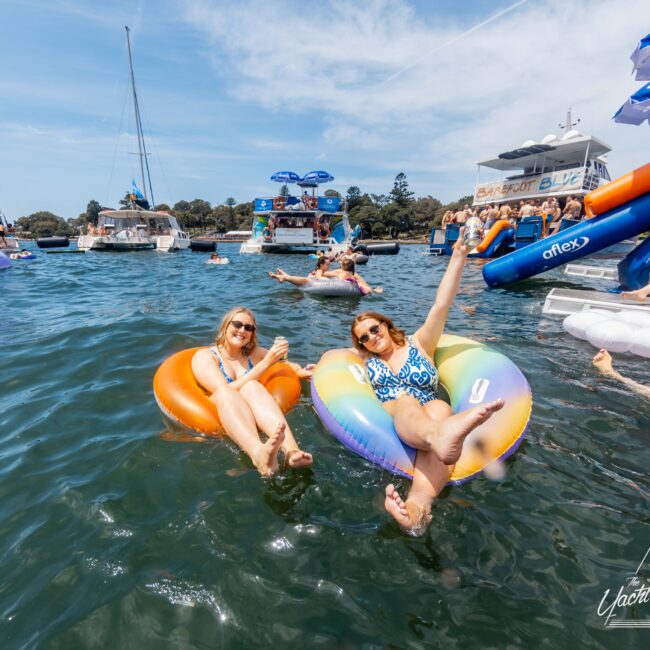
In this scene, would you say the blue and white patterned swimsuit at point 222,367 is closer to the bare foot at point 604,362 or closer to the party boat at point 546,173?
the bare foot at point 604,362

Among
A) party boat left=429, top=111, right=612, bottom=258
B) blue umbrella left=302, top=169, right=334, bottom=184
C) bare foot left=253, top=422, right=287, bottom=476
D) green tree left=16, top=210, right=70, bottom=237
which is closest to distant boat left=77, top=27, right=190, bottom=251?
blue umbrella left=302, top=169, right=334, bottom=184

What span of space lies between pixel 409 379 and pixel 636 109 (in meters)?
7.94

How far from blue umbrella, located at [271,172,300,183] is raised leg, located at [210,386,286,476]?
85.2 ft

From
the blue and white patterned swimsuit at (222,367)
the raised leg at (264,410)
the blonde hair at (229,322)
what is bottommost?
the raised leg at (264,410)

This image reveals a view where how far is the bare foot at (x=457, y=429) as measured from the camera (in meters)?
1.89

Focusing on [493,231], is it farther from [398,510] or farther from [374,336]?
[398,510]

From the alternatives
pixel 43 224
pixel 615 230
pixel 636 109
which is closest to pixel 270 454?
pixel 615 230

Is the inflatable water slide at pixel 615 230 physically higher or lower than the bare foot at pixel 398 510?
higher

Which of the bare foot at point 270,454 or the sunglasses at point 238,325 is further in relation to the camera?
the sunglasses at point 238,325

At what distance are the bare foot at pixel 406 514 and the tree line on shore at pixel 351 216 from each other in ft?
184

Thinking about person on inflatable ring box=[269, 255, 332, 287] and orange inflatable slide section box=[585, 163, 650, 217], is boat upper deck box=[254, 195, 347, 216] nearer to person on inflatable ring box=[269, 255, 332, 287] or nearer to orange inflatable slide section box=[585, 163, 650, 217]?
person on inflatable ring box=[269, 255, 332, 287]

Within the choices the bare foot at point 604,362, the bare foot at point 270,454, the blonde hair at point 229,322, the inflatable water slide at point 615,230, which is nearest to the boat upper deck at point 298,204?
the inflatable water slide at point 615,230

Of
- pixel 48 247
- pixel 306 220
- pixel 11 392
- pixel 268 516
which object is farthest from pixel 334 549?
pixel 48 247

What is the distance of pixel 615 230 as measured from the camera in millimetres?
7305
